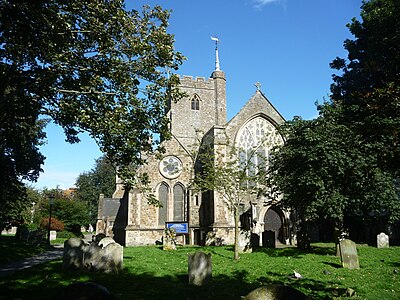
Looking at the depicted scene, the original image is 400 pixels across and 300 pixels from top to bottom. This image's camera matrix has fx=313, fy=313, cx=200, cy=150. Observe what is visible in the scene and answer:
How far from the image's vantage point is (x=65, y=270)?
11.0 metres

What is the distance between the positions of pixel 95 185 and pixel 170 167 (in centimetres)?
Result: 4548

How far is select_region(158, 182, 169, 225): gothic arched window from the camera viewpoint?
2594cm

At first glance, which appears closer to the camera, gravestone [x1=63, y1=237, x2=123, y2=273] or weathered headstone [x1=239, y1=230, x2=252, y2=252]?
gravestone [x1=63, y1=237, x2=123, y2=273]

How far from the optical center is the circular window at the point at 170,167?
26859mm

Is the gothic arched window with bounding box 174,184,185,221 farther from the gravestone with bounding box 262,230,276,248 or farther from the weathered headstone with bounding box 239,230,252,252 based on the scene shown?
the weathered headstone with bounding box 239,230,252,252

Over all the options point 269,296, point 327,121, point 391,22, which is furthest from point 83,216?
point 269,296

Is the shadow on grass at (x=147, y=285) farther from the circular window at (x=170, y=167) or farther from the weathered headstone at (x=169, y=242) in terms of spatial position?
the circular window at (x=170, y=167)

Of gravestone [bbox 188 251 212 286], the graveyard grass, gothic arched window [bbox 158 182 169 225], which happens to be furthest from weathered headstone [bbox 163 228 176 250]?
gravestone [bbox 188 251 212 286]

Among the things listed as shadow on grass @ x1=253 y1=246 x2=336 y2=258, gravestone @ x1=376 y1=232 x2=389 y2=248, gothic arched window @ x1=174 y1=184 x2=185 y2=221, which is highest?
gothic arched window @ x1=174 y1=184 x2=185 y2=221

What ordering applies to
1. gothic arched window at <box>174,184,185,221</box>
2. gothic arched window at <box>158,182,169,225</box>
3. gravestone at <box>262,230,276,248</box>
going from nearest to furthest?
gravestone at <box>262,230,276,248</box>, gothic arched window at <box>158,182,169,225</box>, gothic arched window at <box>174,184,185,221</box>

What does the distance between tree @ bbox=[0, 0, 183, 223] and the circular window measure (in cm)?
1546

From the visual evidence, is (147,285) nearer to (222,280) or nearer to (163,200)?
(222,280)

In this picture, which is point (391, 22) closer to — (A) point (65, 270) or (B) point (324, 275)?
(B) point (324, 275)

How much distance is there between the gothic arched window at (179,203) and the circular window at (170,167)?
1.04 meters
